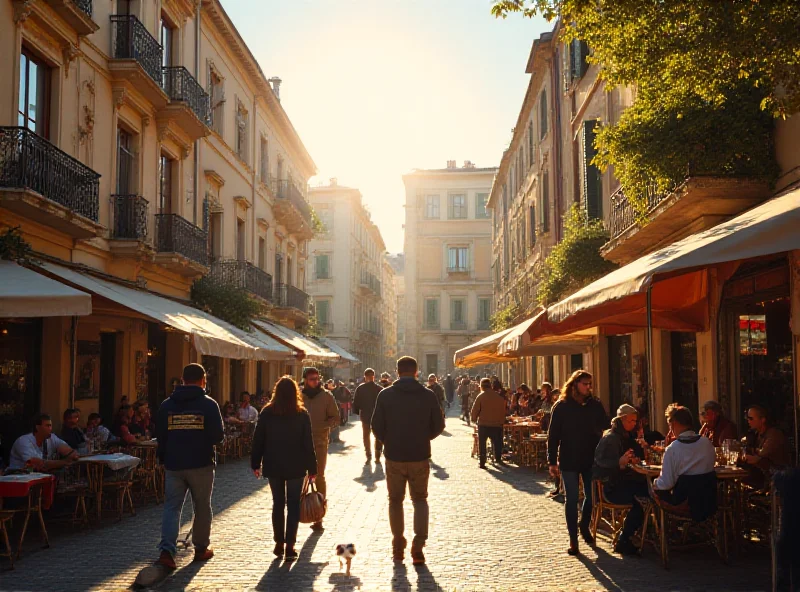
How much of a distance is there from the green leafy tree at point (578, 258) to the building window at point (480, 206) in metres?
45.4

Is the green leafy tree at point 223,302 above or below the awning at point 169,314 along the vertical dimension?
above

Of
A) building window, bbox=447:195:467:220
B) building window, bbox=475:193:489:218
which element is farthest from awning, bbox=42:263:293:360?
building window, bbox=475:193:489:218

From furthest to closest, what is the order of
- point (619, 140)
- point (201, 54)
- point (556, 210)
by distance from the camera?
1. point (556, 210)
2. point (201, 54)
3. point (619, 140)

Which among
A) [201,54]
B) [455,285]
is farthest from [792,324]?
[455,285]

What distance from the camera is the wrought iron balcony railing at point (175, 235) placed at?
17578mm

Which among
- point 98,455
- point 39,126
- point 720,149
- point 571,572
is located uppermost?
point 39,126

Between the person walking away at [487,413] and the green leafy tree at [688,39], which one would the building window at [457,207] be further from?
the green leafy tree at [688,39]

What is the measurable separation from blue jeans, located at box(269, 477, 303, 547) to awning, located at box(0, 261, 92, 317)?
3123 millimetres

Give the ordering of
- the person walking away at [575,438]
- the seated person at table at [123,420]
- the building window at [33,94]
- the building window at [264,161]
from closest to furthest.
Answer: the person walking away at [575,438] < the building window at [33,94] < the seated person at table at [123,420] < the building window at [264,161]

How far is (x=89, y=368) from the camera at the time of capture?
14.6 meters

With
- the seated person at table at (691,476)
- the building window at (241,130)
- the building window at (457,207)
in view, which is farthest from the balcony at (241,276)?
the building window at (457,207)

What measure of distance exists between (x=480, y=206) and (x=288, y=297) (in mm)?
34822

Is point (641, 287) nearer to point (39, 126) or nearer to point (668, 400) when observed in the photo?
point (668, 400)

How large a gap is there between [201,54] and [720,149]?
1485 cm
